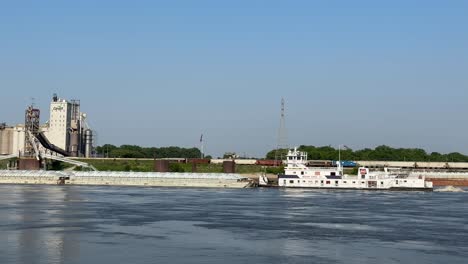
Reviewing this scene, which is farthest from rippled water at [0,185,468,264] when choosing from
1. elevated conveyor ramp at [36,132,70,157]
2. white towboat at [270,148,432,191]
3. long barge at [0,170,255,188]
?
elevated conveyor ramp at [36,132,70,157]

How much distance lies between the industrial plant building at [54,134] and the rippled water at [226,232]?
237 ft

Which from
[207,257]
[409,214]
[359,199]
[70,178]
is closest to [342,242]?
[207,257]

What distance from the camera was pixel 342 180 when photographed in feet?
356

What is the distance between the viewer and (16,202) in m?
68.9

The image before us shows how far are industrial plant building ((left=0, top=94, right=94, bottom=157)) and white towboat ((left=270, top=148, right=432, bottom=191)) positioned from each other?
189 ft

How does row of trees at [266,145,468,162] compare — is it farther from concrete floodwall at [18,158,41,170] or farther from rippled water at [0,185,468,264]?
rippled water at [0,185,468,264]

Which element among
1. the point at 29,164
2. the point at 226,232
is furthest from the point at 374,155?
the point at 226,232

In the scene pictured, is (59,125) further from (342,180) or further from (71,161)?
(342,180)

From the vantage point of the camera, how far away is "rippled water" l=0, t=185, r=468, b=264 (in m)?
36.1

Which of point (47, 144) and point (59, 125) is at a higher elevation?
point (59, 125)

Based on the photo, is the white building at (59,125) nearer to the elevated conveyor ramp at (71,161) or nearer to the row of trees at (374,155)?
the elevated conveyor ramp at (71,161)

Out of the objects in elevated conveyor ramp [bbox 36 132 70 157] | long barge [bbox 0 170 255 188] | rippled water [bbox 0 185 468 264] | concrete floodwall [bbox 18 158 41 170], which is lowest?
rippled water [bbox 0 185 468 264]

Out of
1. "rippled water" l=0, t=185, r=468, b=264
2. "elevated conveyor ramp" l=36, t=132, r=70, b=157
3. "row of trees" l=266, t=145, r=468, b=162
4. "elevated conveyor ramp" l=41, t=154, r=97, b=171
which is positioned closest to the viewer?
"rippled water" l=0, t=185, r=468, b=264

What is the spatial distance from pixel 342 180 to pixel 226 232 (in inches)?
2544
